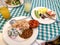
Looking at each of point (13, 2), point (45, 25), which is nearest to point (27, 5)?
point (13, 2)

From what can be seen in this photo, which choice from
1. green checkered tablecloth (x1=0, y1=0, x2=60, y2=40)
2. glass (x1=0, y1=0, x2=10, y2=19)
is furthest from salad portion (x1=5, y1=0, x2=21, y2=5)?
glass (x1=0, y1=0, x2=10, y2=19)

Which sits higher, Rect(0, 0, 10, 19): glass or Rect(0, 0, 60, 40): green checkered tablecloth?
Rect(0, 0, 10, 19): glass

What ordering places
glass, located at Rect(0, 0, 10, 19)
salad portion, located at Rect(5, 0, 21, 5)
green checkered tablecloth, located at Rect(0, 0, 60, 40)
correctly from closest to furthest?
green checkered tablecloth, located at Rect(0, 0, 60, 40) < glass, located at Rect(0, 0, 10, 19) < salad portion, located at Rect(5, 0, 21, 5)

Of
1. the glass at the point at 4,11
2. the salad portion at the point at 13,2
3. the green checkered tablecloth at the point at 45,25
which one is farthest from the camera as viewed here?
the salad portion at the point at 13,2

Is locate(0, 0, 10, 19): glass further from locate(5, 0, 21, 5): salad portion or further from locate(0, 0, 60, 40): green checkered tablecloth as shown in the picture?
locate(5, 0, 21, 5): salad portion

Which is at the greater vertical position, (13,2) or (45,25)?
(13,2)

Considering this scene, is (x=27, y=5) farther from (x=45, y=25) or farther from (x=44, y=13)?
(x=45, y=25)

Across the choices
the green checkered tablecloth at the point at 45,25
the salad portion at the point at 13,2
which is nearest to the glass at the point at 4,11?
the green checkered tablecloth at the point at 45,25

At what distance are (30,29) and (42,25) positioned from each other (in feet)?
0.46

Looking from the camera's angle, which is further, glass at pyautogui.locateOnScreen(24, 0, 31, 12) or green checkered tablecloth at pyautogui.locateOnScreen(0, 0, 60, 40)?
glass at pyautogui.locateOnScreen(24, 0, 31, 12)

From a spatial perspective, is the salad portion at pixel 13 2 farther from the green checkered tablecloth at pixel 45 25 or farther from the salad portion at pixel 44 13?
the salad portion at pixel 44 13

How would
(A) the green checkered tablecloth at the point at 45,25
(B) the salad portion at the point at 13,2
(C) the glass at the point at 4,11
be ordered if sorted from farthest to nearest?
(B) the salad portion at the point at 13,2
(C) the glass at the point at 4,11
(A) the green checkered tablecloth at the point at 45,25

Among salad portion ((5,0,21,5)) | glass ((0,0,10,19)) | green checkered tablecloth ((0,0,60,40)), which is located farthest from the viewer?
salad portion ((5,0,21,5))

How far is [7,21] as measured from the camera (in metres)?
1.16
